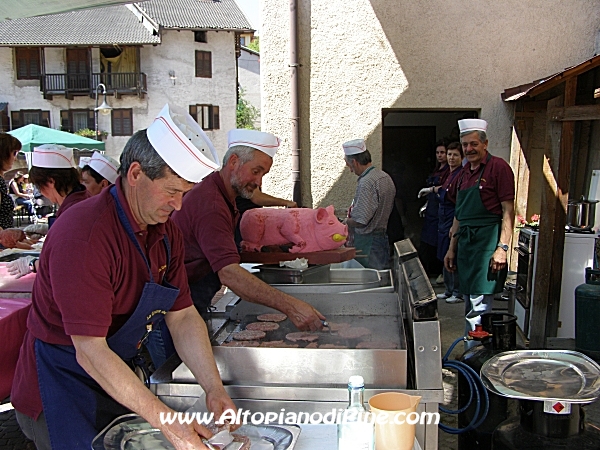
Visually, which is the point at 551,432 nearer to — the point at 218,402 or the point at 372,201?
the point at 218,402

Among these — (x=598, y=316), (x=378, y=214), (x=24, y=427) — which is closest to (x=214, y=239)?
(x=24, y=427)

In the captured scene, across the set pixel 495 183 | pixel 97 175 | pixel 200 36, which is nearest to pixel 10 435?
pixel 97 175

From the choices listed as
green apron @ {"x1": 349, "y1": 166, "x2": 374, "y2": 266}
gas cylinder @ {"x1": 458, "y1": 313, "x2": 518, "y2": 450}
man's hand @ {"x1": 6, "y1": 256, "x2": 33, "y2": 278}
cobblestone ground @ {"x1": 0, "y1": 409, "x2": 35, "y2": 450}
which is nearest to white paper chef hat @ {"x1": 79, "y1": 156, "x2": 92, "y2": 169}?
man's hand @ {"x1": 6, "y1": 256, "x2": 33, "y2": 278}

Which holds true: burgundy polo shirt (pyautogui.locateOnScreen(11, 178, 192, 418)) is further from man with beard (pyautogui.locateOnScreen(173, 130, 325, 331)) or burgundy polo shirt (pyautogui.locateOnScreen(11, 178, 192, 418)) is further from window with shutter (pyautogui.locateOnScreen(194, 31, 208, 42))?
window with shutter (pyautogui.locateOnScreen(194, 31, 208, 42))

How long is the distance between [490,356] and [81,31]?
29.4 meters

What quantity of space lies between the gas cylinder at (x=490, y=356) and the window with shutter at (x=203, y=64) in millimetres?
27664

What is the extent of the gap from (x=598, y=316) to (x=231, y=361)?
138 inches

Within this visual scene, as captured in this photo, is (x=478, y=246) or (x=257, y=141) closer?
(x=257, y=141)

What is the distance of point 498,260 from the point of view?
14.0 ft

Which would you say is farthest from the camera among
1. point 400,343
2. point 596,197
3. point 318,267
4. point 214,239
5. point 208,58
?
point 208,58

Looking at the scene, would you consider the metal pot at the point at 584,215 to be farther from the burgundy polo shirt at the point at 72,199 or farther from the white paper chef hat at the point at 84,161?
the white paper chef hat at the point at 84,161

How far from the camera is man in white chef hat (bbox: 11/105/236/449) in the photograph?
171 centimetres

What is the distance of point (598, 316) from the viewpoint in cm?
448

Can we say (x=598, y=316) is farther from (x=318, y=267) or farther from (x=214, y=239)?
(x=214, y=239)
